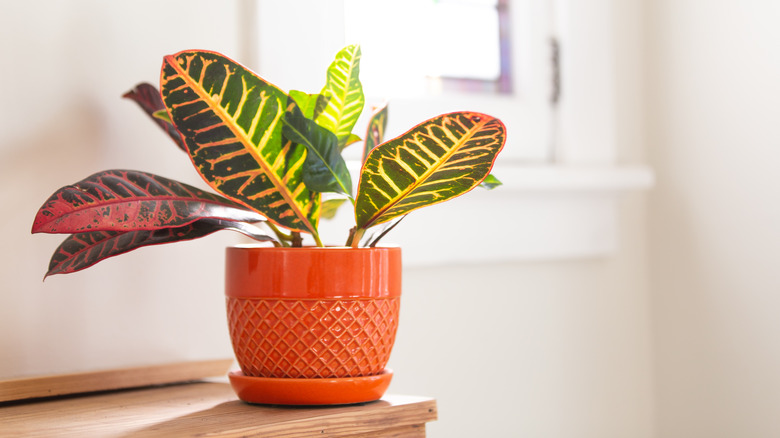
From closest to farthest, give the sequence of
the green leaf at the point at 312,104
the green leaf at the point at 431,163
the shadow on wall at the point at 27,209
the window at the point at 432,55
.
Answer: the green leaf at the point at 431,163
the green leaf at the point at 312,104
the shadow on wall at the point at 27,209
the window at the point at 432,55

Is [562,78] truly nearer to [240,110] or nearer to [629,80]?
[629,80]

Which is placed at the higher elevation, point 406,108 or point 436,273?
point 406,108

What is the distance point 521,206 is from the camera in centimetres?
117

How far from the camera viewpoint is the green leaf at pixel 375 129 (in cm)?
75

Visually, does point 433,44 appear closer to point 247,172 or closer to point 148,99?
point 148,99

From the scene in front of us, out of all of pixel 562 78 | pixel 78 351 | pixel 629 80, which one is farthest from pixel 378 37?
pixel 78 351

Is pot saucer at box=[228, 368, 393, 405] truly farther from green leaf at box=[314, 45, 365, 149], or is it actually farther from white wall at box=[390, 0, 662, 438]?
white wall at box=[390, 0, 662, 438]

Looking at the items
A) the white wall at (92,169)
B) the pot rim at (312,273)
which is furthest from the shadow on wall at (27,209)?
the pot rim at (312,273)

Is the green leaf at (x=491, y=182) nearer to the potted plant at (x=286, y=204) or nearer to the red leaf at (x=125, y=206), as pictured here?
the potted plant at (x=286, y=204)

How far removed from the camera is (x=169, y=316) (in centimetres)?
91

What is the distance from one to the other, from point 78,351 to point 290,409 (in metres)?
0.34

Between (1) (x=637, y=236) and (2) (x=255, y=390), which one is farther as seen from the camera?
(1) (x=637, y=236)

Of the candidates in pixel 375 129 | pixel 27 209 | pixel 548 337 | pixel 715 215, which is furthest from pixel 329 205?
pixel 715 215

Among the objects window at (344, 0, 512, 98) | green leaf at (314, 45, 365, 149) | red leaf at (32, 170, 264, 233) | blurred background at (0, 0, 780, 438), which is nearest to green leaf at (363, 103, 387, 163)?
green leaf at (314, 45, 365, 149)
